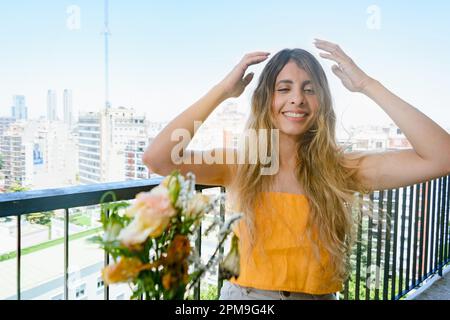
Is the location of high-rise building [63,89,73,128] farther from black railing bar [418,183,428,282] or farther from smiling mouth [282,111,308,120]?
black railing bar [418,183,428,282]

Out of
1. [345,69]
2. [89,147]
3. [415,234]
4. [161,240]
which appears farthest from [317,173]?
[415,234]

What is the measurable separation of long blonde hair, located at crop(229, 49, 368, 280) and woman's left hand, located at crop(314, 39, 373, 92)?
0.05 meters

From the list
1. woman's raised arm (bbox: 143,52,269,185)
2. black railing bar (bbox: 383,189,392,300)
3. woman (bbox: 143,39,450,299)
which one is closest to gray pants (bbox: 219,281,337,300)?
woman (bbox: 143,39,450,299)

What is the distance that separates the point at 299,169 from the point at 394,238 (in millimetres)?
1100

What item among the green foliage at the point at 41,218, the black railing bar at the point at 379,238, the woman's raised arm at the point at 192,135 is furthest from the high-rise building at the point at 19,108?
the black railing bar at the point at 379,238

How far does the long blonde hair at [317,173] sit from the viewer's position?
1.13 metres

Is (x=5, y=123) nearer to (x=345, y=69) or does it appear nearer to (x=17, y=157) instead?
(x=17, y=157)

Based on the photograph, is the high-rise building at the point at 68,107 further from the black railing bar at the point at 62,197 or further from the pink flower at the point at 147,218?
the pink flower at the point at 147,218

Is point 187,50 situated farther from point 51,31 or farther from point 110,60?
point 51,31

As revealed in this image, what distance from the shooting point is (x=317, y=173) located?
1181 millimetres

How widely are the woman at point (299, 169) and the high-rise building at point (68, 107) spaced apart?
54 centimetres

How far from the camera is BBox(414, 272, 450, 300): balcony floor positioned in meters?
2.09
